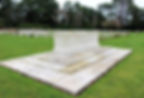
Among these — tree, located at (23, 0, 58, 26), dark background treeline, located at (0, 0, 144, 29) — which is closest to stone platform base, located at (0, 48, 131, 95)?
dark background treeline, located at (0, 0, 144, 29)

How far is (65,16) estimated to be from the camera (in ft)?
74.2

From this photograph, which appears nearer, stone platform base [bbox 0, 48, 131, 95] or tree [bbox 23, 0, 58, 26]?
stone platform base [bbox 0, 48, 131, 95]

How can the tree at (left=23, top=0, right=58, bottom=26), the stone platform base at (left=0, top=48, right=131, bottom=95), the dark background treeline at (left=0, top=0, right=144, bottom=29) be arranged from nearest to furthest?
1. the stone platform base at (left=0, top=48, right=131, bottom=95)
2. the dark background treeline at (left=0, top=0, right=144, bottom=29)
3. the tree at (left=23, top=0, right=58, bottom=26)

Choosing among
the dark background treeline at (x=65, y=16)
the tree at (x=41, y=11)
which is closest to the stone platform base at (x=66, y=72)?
the dark background treeline at (x=65, y=16)

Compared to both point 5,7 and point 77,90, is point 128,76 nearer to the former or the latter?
point 77,90

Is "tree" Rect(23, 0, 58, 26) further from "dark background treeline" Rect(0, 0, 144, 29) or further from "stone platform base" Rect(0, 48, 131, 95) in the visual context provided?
"stone platform base" Rect(0, 48, 131, 95)

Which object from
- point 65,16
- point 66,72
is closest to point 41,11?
point 65,16

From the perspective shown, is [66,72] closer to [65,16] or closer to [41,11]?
[41,11]

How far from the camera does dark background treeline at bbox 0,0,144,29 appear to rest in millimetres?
20531

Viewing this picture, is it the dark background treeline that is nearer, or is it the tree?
the dark background treeline

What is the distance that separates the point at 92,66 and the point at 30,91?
1.70 m

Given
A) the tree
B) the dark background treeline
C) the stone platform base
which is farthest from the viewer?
the tree

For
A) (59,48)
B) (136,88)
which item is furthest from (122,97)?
(59,48)

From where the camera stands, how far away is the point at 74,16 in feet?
71.4
